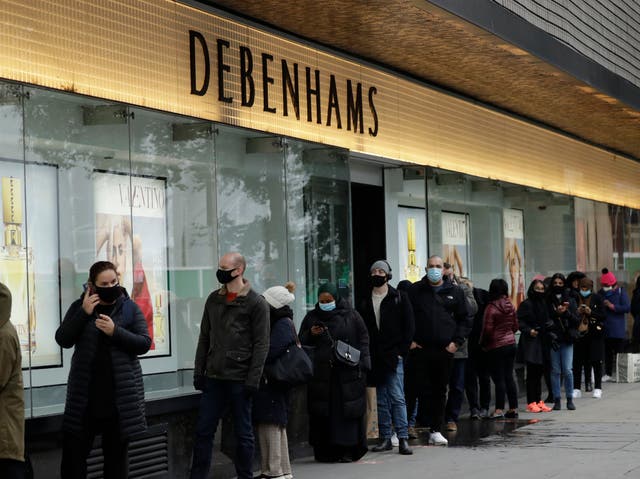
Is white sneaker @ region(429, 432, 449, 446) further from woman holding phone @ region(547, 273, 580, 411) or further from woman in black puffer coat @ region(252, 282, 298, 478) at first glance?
woman holding phone @ region(547, 273, 580, 411)

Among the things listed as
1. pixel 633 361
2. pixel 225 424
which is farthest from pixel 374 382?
pixel 633 361

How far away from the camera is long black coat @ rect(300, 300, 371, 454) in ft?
39.3

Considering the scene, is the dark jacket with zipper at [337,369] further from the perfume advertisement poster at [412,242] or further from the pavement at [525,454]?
the perfume advertisement poster at [412,242]

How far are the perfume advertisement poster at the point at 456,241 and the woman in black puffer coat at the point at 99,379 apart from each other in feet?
30.1

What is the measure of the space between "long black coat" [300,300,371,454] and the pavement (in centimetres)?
29

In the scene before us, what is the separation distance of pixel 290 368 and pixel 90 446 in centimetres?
242

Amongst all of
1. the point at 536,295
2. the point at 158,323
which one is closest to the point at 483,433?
the point at 536,295

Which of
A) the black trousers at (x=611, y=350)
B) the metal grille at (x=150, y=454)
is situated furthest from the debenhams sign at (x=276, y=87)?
the black trousers at (x=611, y=350)

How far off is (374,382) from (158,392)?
9.41ft

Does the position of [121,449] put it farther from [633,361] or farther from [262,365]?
[633,361]

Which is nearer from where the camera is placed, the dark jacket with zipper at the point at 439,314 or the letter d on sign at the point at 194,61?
the letter d on sign at the point at 194,61

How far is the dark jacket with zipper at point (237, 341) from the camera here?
982cm

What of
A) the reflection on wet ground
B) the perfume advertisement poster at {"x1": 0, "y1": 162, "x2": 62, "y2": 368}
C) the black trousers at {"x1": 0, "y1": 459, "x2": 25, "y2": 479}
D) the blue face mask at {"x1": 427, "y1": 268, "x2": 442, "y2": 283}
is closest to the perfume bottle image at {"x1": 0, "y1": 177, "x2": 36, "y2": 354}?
the perfume advertisement poster at {"x1": 0, "y1": 162, "x2": 62, "y2": 368}

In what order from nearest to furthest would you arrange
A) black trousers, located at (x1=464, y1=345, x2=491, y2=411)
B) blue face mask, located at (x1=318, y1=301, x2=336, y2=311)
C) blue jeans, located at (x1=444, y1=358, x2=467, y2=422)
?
blue face mask, located at (x1=318, y1=301, x2=336, y2=311)
blue jeans, located at (x1=444, y1=358, x2=467, y2=422)
black trousers, located at (x1=464, y1=345, x2=491, y2=411)
